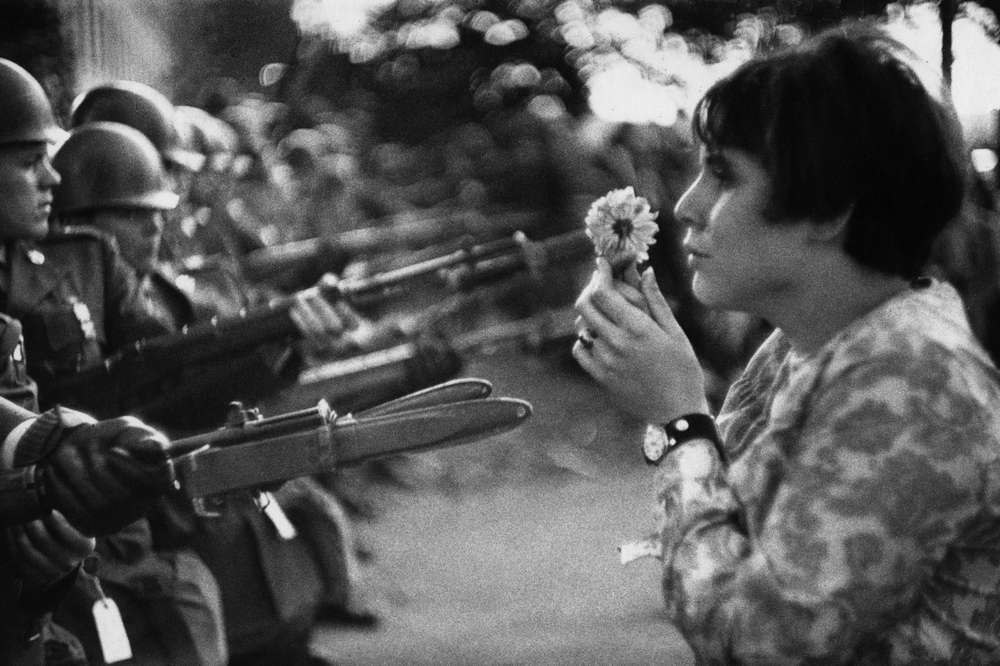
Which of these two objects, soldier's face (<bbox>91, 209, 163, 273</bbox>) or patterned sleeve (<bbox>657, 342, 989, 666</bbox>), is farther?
soldier's face (<bbox>91, 209, 163, 273</bbox>)

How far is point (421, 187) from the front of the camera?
493 inches

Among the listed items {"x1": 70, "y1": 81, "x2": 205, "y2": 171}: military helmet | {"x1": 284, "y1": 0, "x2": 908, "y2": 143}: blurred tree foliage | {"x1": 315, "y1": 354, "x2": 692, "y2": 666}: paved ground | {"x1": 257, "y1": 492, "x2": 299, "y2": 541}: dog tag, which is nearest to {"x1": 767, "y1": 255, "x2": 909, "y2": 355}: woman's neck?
{"x1": 257, "y1": 492, "x2": 299, "y2": 541}: dog tag

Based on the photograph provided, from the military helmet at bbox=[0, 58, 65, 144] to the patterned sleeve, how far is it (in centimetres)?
231

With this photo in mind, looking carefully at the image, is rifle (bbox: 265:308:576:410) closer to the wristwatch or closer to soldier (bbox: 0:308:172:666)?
soldier (bbox: 0:308:172:666)

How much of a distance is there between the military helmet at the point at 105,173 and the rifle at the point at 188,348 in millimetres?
600

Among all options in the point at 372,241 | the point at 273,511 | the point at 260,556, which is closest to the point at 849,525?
the point at 273,511

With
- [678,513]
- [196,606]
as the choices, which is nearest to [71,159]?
[196,606]

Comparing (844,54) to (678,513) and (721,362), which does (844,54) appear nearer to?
(678,513)

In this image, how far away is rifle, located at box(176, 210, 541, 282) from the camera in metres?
7.25

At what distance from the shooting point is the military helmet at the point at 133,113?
541 cm

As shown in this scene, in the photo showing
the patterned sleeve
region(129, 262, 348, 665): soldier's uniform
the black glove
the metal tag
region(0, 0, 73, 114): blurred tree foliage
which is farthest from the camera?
region(0, 0, 73, 114): blurred tree foliage

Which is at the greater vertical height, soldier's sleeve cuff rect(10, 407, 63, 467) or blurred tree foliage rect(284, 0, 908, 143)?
soldier's sleeve cuff rect(10, 407, 63, 467)

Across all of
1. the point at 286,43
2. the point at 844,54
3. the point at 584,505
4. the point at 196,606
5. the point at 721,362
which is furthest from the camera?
the point at 286,43

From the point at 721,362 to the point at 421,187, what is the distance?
19.1ft
